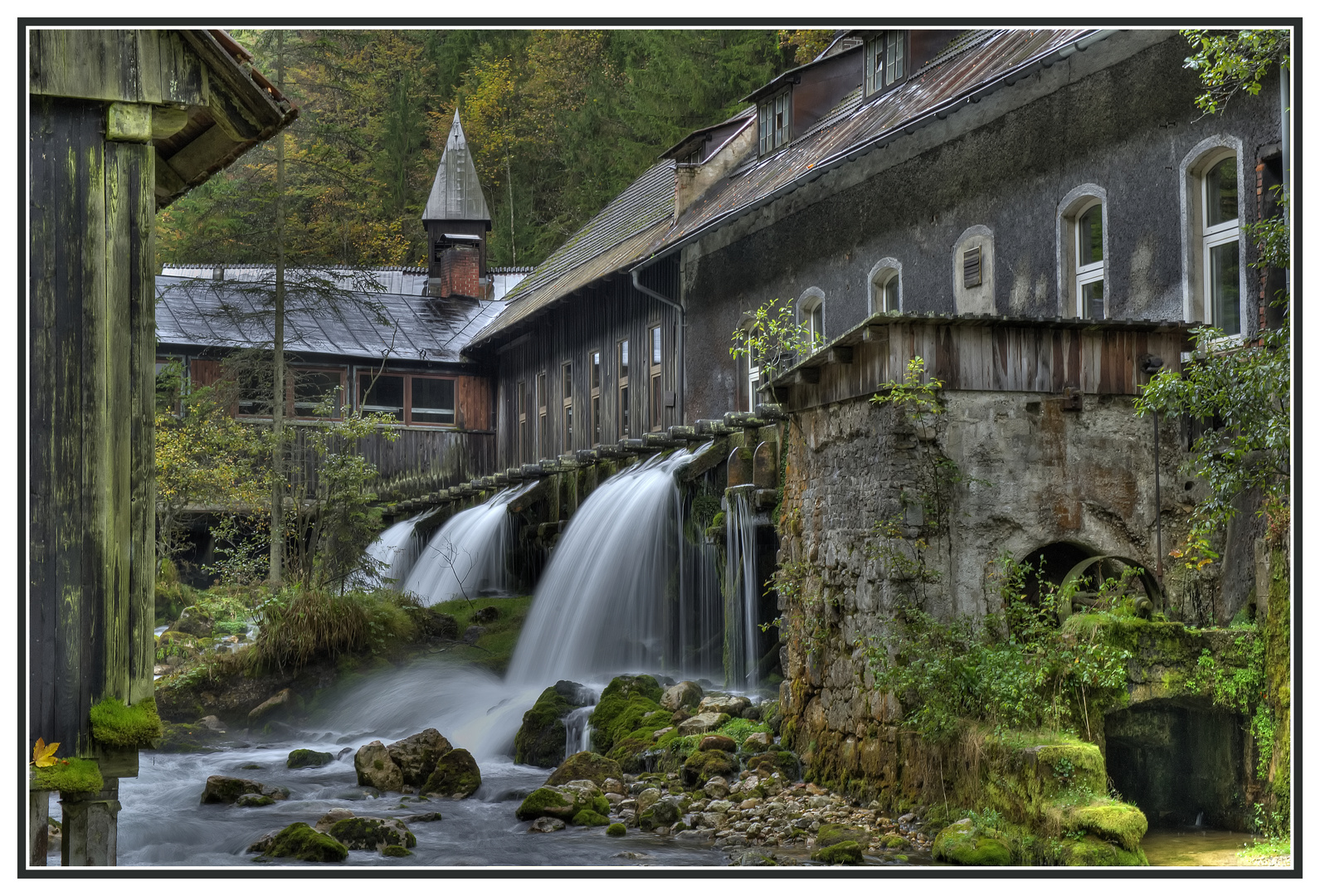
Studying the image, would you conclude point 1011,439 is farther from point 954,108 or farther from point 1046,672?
point 954,108

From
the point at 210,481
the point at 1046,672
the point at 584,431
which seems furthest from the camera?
the point at 584,431

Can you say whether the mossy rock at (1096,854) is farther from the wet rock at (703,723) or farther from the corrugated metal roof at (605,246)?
the corrugated metal roof at (605,246)

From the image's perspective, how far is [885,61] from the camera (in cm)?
2034

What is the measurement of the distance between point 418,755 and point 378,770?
1.31ft

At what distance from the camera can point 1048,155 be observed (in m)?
15.0

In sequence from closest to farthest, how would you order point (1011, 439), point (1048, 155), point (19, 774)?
point (19, 774) < point (1011, 439) < point (1048, 155)

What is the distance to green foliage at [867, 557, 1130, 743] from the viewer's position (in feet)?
31.7

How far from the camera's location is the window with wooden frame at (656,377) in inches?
976

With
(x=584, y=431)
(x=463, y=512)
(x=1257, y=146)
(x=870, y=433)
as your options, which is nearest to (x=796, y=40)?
(x=584, y=431)

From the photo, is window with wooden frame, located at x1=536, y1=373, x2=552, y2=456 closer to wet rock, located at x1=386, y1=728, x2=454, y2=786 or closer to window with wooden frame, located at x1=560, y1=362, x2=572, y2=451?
window with wooden frame, located at x1=560, y1=362, x2=572, y2=451

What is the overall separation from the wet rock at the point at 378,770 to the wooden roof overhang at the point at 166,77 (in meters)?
6.73

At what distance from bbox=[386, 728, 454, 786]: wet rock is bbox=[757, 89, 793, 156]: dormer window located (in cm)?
1271

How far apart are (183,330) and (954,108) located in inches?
850

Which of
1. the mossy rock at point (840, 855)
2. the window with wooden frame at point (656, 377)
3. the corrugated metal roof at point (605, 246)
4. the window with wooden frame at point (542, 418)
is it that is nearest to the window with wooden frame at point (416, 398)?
the corrugated metal roof at point (605, 246)
